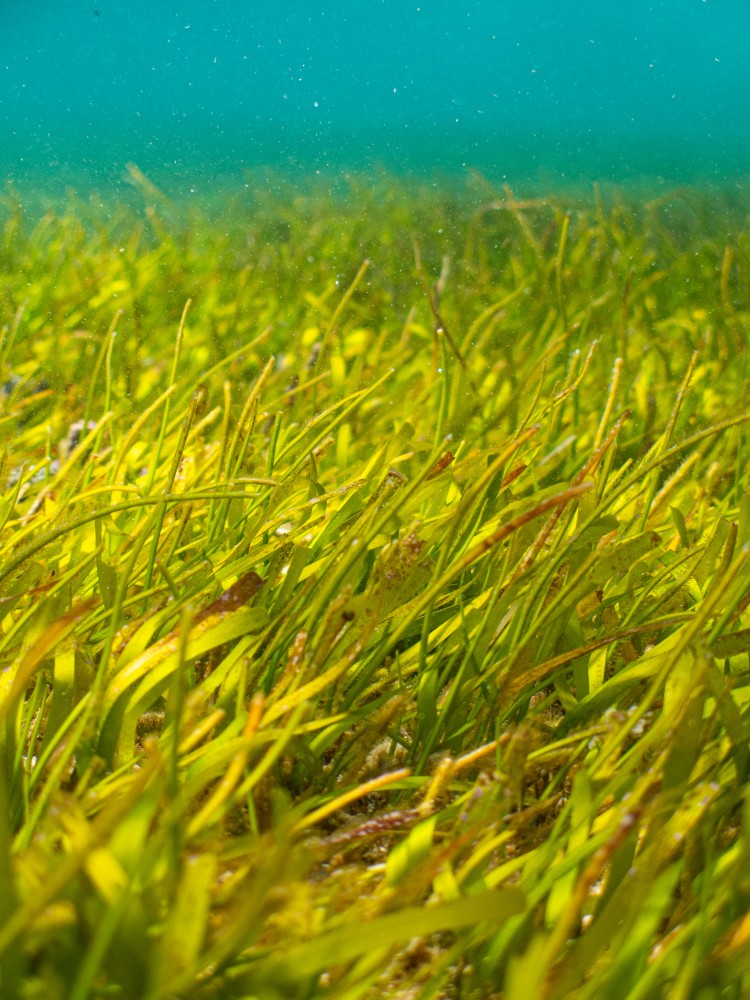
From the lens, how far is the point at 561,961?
0.44 meters

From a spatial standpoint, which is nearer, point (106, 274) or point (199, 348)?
point (199, 348)

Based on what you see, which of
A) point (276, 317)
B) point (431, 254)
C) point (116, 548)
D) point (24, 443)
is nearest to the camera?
point (116, 548)

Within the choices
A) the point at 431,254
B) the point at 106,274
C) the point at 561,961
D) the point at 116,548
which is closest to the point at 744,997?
the point at 561,961

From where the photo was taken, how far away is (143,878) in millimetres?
403

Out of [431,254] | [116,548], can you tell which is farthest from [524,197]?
[116,548]

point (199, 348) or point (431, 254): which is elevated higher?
point (431, 254)

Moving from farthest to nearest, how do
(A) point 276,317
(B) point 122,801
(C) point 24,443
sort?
(A) point 276,317 → (C) point 24,443 → (B) point 122,801

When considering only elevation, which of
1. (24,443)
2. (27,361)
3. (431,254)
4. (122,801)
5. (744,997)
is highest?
(431,254)

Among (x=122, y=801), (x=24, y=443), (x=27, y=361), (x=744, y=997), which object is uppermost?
(x=27, y=361)

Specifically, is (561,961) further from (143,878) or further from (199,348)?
(199,348)

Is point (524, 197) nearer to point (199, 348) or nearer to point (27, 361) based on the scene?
Result: point (199, 348)

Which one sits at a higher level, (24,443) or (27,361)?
(27,361)

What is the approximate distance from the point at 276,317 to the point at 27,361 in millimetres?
619

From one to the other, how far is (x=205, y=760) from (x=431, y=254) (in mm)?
2498
